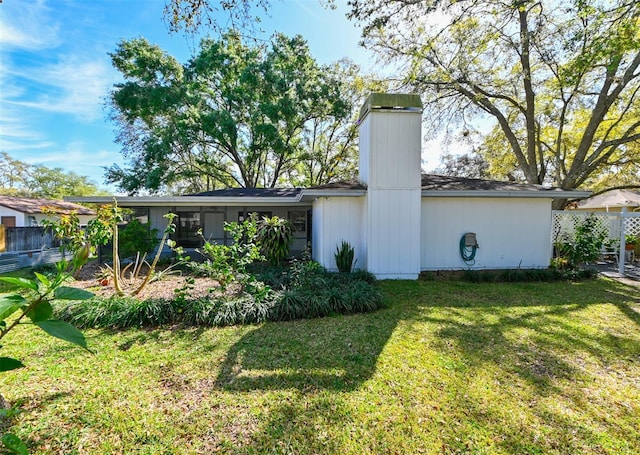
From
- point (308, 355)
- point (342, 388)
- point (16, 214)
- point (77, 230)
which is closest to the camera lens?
point (342, 388)

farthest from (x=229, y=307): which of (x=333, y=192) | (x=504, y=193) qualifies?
(x=504, y=193)

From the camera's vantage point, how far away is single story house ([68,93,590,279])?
23.7 ft

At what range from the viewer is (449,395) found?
2.84 m

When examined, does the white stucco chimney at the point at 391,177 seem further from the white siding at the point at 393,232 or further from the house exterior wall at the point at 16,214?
the house exterior wall at the point at 16,214

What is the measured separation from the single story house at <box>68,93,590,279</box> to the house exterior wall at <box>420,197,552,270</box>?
3 cm

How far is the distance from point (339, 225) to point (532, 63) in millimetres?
10829

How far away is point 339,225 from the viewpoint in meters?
7.74

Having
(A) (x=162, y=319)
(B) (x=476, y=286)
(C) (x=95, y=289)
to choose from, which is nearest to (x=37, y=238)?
(C) (x=95, y=289)

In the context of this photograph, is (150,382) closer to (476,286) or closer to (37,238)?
(476,286)

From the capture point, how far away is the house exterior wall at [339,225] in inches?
302

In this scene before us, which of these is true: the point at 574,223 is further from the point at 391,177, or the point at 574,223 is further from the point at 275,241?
the point at 275,241

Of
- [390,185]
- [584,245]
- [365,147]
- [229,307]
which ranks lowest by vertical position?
[229,307]

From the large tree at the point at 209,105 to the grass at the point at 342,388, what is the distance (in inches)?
485

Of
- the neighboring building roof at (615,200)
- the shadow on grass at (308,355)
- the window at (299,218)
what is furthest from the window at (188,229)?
the neighboring building roof at (615,200)
